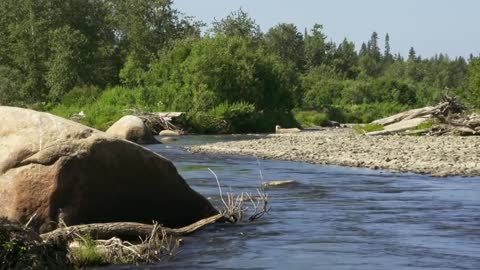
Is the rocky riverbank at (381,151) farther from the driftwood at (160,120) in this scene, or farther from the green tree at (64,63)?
the green tree at (64,63)

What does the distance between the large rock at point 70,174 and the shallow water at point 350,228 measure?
1125 mm

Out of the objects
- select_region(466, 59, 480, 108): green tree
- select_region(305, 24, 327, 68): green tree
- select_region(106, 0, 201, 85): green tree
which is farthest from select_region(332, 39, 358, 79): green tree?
select_region(466, 59, 480, 108): green tree

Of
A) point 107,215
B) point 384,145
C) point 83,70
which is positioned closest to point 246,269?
point 107,215

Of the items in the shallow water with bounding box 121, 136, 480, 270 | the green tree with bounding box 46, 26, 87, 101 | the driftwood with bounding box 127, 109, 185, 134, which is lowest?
the shallow water with bounding box 121, 136, 480, 270

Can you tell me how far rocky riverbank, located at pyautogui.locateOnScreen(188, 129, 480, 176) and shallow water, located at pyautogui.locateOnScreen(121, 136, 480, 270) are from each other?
7.54 ft

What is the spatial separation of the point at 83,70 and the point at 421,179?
54.1 metres

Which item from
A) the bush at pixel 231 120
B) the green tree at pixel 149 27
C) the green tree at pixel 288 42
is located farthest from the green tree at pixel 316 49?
the bush at pixel 231 120

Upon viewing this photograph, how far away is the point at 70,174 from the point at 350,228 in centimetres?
490

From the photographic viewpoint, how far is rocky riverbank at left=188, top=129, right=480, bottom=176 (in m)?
25.4

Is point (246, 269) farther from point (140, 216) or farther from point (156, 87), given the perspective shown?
point (156, 87)

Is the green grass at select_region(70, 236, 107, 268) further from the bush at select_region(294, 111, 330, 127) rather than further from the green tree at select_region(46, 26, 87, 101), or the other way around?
the green tree at select_region(46, 26, 87, 101)

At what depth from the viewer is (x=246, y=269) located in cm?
1092

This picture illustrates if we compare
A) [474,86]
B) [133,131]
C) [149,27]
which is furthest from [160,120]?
[149,27]

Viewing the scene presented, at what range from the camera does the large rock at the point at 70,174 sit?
11.9 meters
